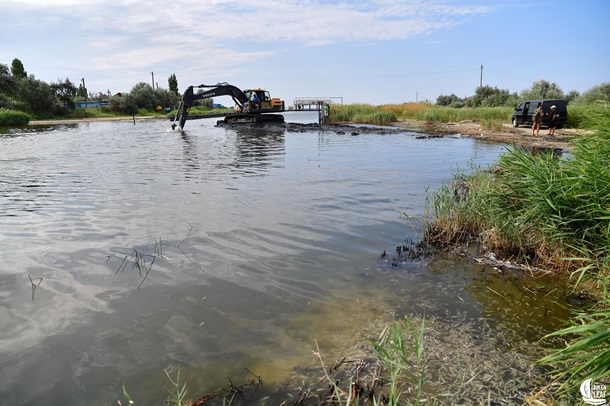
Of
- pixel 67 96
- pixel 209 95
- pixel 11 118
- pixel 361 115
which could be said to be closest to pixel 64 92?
pixel 67 96

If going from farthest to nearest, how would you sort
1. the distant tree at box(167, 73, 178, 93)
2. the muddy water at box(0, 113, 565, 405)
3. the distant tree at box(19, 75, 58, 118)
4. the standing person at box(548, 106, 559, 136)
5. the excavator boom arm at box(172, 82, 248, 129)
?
the distant tree at box(167, 73, 178, 93)
the distant tree at box(19, 75, 58, 118)
the excavator boom arm at box(172, 82, 248, 129)
the standing person at box(548, 106, 559, 136)
the muddy water at box(0, 113, 565, 405)

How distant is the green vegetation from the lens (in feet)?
16.5

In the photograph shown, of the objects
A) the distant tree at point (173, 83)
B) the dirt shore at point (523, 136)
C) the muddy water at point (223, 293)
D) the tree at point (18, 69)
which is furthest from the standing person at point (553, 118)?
the distant tree at point (173, 83)

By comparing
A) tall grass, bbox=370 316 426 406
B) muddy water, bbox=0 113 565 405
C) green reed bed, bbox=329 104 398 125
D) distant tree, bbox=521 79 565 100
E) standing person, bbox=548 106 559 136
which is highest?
distant tree, bbox=521 79 565 100

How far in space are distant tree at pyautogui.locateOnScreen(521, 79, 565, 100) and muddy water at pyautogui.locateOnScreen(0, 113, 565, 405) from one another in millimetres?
48614

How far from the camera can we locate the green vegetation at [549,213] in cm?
502

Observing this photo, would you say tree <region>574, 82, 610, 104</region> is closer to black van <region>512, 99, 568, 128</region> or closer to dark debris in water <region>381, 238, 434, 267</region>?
black van <region>512, 99, 568, 128</region>

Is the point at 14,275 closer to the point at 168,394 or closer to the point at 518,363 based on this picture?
the point at 168,394

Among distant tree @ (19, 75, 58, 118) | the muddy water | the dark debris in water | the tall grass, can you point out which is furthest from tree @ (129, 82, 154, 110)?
the tall grass

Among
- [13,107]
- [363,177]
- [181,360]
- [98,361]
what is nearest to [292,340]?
[181,360]

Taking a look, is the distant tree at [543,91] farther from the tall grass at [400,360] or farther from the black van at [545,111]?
the tall grass at [400,360]

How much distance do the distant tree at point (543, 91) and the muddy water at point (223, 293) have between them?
4861 cm

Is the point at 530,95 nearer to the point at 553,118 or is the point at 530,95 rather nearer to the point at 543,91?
the point at 543,91

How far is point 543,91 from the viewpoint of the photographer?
168 ft
